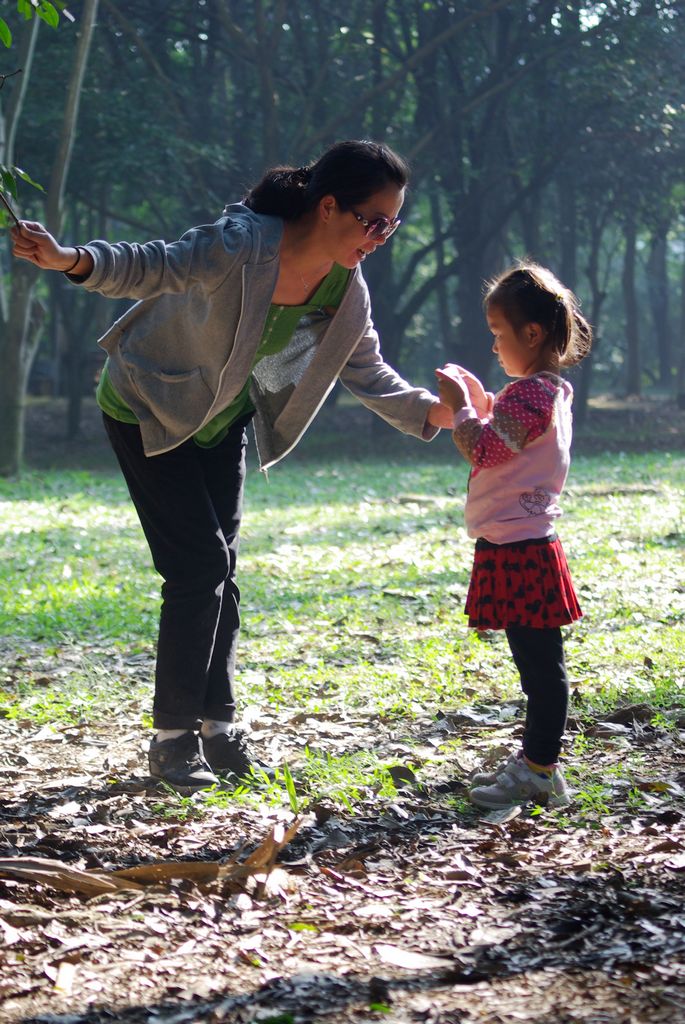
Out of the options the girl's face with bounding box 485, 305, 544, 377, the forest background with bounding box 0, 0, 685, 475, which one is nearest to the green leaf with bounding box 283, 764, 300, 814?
the girl's face with bounding box 485, 305, 544, 377

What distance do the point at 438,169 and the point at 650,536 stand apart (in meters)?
16.7

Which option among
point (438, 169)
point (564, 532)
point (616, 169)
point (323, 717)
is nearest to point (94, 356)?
point (438, 169)

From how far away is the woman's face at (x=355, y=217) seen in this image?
403 cm

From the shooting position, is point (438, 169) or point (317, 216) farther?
point (438, 169)

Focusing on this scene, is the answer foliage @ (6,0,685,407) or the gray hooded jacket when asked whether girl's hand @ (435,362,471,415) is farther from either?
foliage @ (6,0,685,407)

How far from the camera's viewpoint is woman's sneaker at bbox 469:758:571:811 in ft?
13.2

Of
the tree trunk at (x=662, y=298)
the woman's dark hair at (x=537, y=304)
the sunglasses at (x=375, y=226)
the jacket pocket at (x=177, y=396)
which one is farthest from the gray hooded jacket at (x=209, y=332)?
the tree trunk at (x=662, y=298)

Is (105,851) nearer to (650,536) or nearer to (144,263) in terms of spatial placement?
(144,263)

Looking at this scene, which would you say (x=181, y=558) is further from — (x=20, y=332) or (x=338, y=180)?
(x=20, y=332)

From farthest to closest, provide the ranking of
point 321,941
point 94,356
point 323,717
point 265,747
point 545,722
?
point 94,356, point 323,717, point 265,747, point 545,722, point 321,941

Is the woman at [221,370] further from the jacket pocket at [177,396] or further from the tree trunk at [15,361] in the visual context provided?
the tree trunk at [15,361]

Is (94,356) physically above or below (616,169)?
below

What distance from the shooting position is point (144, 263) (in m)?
3.71

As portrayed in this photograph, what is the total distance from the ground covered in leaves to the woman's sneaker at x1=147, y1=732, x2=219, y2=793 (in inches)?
2.6
